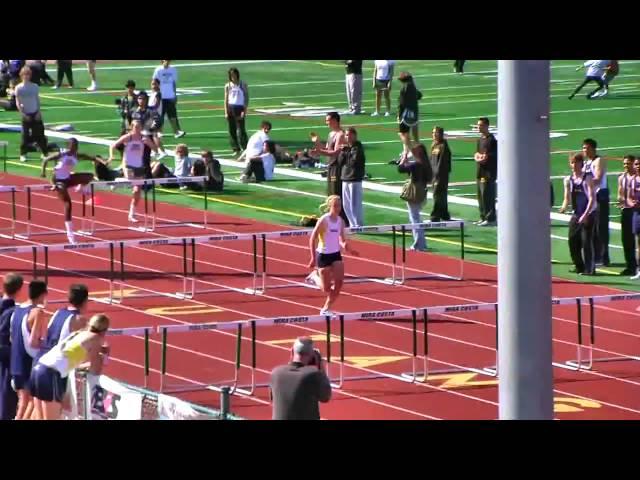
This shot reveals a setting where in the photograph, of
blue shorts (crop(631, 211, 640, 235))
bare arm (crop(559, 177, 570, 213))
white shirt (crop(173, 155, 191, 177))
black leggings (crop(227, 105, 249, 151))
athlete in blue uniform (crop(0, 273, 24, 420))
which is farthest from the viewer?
black leggings (crop(227, 105, 249, 151))

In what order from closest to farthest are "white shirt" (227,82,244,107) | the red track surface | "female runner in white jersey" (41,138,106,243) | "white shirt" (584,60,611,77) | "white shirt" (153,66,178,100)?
the red track surface → "female runner in white jersey" (41,138,106,243) → "white shirt" (227,82,244,107) → "white shirt" (153,66,178,100) → "white shirt" (584,60,611,77)

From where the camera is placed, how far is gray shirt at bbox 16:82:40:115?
35.9 metres

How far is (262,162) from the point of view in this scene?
33.4 metres

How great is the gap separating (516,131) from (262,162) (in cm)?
2458

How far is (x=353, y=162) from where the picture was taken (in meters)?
27.6

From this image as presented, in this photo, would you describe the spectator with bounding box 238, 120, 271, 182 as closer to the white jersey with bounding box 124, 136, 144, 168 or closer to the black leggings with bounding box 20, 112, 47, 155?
the white jersey with bounding box 124, 136, 144, 168

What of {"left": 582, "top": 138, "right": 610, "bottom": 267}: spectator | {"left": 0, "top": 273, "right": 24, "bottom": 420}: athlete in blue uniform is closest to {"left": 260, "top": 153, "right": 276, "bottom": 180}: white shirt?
{"left": 582, "top": 138, "right": 610, "bottom": 267}: spectator

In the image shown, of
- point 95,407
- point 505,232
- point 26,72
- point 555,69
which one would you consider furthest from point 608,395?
point 555,69

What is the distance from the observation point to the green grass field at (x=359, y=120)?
30.3m

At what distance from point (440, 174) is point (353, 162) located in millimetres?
1631

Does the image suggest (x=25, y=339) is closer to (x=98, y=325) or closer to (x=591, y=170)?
(x=98, y=325)

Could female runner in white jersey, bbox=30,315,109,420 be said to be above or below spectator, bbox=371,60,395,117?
below

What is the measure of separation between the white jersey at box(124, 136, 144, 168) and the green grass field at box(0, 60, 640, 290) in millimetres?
1699
